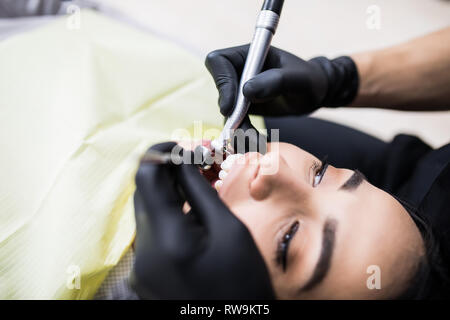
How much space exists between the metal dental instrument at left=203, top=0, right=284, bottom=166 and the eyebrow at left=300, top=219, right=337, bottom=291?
19cm

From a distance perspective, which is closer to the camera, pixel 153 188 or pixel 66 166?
pixel 153 188

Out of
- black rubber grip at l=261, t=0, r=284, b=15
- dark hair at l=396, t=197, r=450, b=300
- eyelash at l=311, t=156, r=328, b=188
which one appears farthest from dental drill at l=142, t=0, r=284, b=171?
dark hair at l=396, t=197, r=450, b=300

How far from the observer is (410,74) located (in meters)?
0.76

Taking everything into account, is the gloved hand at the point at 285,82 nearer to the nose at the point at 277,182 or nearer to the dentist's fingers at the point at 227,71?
the dentist's fingers at the point at 227,71

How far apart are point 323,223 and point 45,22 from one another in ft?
2.85

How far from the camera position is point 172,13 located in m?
1.06

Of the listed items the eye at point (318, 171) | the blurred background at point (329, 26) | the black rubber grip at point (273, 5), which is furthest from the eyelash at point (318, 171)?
the blurred background at point (329, 26)

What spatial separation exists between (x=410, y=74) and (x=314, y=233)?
518 mm

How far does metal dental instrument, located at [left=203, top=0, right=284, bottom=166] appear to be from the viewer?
1.74 ft

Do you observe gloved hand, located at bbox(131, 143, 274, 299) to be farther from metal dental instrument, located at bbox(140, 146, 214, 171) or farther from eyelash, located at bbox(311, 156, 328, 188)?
eyelash, located at bbox(311, 156, 328, 188)
